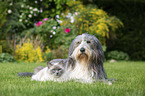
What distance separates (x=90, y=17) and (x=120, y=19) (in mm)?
2952

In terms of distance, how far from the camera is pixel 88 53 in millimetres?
4184

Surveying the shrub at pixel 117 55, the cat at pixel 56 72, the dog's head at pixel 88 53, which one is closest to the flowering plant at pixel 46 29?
the shrub at pixel 117 55

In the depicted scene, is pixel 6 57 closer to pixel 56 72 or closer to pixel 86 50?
pixel 56 72

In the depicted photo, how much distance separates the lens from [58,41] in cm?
1225

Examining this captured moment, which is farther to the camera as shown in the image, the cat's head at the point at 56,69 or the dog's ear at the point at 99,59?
the cat's head at the point at 56,69

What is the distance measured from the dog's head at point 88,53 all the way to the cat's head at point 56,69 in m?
0.42

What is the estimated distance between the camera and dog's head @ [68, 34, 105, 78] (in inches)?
165

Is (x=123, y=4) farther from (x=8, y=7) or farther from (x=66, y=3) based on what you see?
(x=8, y=7)

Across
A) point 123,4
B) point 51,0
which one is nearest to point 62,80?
point 51,0

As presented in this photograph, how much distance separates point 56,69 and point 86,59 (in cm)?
79

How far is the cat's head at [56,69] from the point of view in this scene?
4722mm

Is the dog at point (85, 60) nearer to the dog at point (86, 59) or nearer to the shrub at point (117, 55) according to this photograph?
the dog at point (86, 59)

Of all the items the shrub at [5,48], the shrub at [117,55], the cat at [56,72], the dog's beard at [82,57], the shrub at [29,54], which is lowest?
the shrub at [117,55]

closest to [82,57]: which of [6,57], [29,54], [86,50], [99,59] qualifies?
[86,50]
